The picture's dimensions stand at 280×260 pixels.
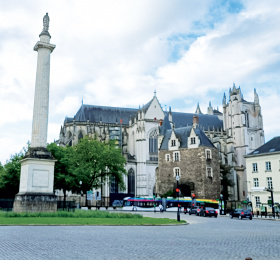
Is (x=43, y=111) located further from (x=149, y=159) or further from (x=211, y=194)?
(x=149, y=159)

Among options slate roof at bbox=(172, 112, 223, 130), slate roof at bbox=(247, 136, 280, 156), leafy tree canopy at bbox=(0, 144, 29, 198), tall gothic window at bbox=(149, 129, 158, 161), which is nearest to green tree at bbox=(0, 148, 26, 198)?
leafy tree canopy at bbox=(0, 144, 29, 198)

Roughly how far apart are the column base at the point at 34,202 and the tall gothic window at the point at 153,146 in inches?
2057

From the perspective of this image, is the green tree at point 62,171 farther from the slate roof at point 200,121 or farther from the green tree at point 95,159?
the slate roof at point 200,121

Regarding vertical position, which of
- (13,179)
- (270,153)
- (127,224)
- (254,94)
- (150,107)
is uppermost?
(254,94)

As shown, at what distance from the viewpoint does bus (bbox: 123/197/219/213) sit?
175 ft

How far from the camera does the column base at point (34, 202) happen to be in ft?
84.6

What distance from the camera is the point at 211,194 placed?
56438 mm

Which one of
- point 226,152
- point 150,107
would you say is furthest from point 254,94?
point 150,107

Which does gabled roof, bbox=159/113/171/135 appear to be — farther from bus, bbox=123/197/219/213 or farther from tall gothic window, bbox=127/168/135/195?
bus, bbox=123/197/219/213

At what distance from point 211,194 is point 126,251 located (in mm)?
48840

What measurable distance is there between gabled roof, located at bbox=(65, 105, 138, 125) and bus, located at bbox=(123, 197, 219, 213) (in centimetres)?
3065

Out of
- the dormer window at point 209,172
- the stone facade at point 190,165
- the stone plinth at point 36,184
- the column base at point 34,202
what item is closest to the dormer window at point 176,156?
the stone facade at point 190,165

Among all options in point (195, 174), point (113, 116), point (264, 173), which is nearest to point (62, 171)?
point (195, 174)

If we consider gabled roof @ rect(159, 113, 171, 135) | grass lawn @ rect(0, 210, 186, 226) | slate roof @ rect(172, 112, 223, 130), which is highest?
slate roof @ rect(172, 112, 223, 130)
